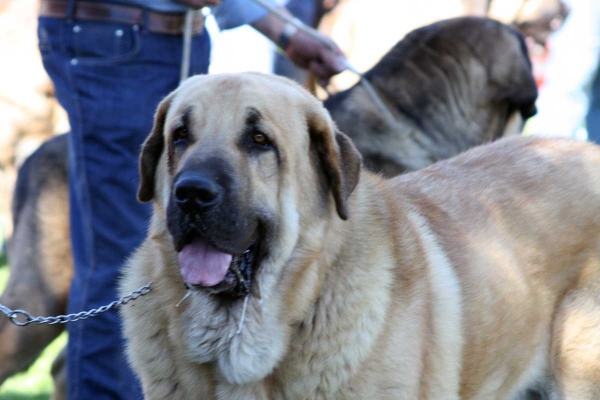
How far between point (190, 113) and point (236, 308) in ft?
2.13

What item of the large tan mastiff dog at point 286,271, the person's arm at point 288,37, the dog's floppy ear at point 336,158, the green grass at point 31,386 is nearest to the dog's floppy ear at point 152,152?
the large tan mastiff dog at point 286,271

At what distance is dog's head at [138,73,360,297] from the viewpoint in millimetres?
2490

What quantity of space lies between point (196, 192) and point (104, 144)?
1150 millimetres

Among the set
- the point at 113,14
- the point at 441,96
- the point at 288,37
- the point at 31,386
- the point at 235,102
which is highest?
the point at 235,102

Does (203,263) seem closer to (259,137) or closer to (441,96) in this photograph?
(259,137)

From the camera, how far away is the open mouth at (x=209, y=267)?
2.57m

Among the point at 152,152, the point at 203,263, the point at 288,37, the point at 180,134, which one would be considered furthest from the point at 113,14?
the point at 203,263

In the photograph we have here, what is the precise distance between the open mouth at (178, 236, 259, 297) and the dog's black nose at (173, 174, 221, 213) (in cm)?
16

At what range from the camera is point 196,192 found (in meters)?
2.44

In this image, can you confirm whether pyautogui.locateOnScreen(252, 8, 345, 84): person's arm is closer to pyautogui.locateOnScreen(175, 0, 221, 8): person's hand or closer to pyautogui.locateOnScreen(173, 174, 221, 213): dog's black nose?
pyautogui.locateOnScreen(175, 0, 221, 8): person's hand

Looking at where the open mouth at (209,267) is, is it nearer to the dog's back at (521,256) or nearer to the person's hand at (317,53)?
the dog's back at (521,256)

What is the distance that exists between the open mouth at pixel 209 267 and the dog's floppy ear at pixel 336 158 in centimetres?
31

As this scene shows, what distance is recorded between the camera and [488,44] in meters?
5.38

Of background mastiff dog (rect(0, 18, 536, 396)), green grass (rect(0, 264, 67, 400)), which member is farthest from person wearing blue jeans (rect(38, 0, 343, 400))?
background mastiff dog (rect(0, 18, 536, 396))
